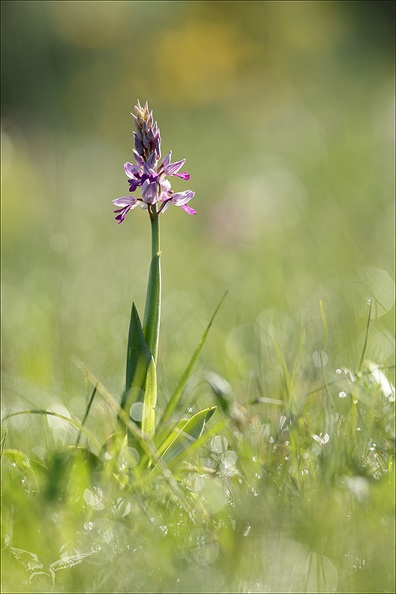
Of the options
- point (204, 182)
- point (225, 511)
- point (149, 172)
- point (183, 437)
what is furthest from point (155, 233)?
point (204, 182)

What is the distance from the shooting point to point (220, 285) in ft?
12.3

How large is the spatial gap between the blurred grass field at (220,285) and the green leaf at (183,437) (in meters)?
0.05

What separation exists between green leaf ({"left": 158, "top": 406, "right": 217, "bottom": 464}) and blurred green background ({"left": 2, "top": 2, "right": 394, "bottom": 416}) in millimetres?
387

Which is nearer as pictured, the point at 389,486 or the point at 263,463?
the point at 389,486

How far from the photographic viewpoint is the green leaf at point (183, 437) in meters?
1.42

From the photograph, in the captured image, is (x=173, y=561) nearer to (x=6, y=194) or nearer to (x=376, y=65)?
(x=6, y=194)

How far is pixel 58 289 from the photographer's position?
2779 millimetres

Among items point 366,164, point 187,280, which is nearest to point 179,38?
point 366,164

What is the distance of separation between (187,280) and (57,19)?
8301 millimetres

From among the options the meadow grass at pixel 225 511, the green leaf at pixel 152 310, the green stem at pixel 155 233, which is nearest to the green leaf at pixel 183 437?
the meadow grass at pixel 225 511

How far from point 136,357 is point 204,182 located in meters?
4.56

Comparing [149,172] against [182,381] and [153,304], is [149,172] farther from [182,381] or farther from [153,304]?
[182,381]

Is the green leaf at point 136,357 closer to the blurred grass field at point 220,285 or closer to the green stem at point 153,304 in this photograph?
the green stem at point 153,304

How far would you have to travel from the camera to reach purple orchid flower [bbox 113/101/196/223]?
145 cm
